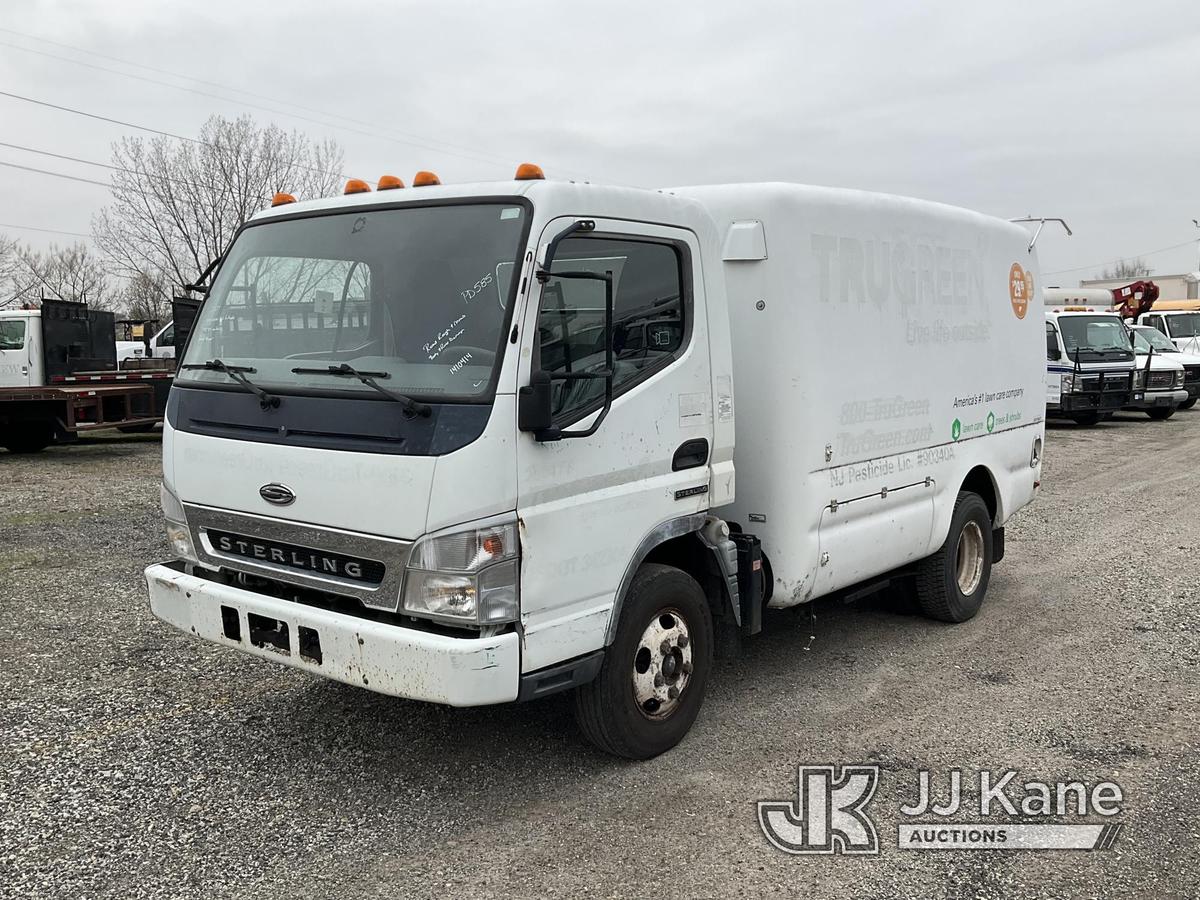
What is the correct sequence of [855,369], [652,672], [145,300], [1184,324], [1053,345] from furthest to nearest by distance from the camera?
[145,300] < [1184,324] < [1053,345] < [855,369] < [652,672]

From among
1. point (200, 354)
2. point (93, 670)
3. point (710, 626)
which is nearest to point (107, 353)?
point (93, 670)

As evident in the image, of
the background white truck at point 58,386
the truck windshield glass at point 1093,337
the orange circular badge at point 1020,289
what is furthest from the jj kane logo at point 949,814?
the truck windshield glass at point 1093,337

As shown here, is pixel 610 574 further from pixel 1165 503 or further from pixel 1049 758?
pixel 1165 503

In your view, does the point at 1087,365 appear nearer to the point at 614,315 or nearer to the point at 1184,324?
the point at 1184,324

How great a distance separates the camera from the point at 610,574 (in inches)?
162

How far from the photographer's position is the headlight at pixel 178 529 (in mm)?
4379

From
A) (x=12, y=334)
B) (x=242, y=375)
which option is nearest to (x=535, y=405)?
(x=242, y=375)

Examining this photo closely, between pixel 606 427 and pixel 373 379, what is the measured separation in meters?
0.91

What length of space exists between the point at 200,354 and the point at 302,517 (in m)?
1.07

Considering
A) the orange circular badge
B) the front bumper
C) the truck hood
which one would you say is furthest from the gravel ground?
the front bumper

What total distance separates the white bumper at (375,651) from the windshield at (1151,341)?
21.3 meters

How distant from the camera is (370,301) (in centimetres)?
409

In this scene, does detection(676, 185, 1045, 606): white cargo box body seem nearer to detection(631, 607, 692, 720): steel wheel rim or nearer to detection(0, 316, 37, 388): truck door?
detection(631, 607, 692, 720): steel wheel rim

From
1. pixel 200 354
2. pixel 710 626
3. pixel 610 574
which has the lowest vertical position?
pixel 710 626
